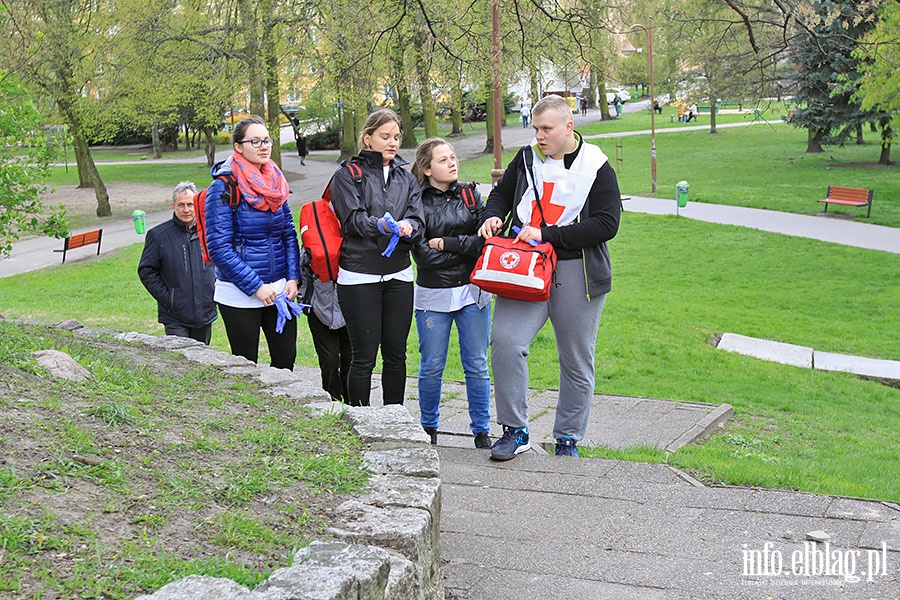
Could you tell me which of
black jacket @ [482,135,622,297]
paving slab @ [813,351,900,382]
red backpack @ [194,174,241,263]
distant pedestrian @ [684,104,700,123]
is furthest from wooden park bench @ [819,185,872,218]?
distant pedestrian @ [684,104,700,123]

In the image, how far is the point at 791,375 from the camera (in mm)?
10367

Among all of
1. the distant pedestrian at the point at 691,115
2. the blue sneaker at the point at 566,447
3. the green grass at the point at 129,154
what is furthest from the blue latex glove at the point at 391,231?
the distant pedestrian at the point at 691,115

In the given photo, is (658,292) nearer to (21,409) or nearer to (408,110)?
(21,409)

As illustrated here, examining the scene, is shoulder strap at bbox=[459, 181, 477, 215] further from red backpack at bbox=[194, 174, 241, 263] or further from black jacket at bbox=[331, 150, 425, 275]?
red backpack at bbox=[194, 174, 241, 263]

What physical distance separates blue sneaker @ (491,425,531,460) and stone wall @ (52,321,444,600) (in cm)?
89

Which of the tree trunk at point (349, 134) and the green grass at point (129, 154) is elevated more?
the tree trunk at point (349, 134)

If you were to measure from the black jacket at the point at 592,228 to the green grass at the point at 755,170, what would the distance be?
61.2 ft

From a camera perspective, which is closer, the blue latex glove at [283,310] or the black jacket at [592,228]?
the black jacket at [592,228]

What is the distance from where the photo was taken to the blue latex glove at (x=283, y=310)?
244 inches

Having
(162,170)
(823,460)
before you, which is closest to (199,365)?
(823,460)

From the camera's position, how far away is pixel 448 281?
607 centimetres

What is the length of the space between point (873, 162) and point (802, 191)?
26.7ft

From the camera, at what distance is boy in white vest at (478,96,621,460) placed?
5672mm

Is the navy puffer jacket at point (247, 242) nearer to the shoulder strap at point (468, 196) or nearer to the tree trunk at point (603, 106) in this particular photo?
the shoulder strap at point (468, 196)
